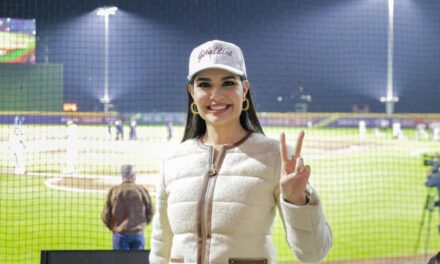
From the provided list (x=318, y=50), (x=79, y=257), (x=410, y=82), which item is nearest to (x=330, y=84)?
(x=318, y=50)

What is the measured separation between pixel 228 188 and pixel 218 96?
0.20 metres

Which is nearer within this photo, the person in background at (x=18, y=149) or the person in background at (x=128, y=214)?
the person in background at (x=128, y=214)

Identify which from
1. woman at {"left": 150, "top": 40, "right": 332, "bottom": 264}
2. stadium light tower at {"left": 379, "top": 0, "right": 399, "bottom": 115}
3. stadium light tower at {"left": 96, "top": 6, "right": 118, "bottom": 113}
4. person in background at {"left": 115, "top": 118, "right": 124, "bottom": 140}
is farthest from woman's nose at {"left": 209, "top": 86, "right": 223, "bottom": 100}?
stadium light tower at {"left": 379, "top": 0, "right": 399, "bottom": 115}

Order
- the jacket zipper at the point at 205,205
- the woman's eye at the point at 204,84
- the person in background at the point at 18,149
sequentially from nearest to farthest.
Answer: the jacket zipper at the point at 205,205 < the woman's eye at the point at 204,84 < the person in background at the point at 18,149

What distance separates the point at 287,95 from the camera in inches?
311

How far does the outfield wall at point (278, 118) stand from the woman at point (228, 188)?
5.64m

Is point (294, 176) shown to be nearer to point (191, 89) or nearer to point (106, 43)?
point (191, 89)

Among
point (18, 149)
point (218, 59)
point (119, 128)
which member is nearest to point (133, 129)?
point (119, 128)

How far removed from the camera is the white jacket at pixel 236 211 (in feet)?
4.16

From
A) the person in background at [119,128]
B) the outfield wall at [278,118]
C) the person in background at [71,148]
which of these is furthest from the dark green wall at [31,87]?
the person in background at [119,128]

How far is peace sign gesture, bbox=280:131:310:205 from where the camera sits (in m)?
1.19

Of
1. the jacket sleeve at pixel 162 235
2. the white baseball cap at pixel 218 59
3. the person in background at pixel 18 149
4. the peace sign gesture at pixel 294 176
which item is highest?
the person in background at pixel 18 149

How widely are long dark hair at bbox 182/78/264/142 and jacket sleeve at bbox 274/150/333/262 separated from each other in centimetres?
23

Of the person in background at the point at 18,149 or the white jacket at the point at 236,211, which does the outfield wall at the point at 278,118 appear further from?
the white jacket at the point at 236,211
